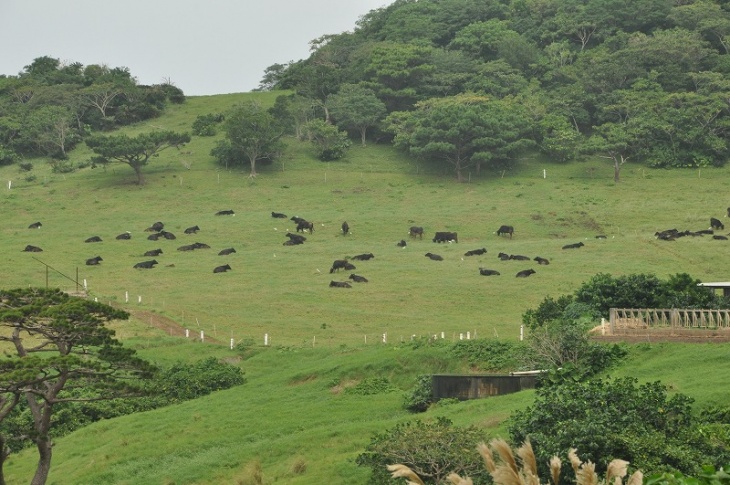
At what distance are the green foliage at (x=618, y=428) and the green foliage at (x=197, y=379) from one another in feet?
57.2

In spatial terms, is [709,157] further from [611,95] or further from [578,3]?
[578,3]

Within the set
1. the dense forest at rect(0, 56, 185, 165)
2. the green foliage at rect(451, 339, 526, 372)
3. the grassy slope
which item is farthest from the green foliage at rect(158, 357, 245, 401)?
the dense forest at rect(0, 56, 185, 165)

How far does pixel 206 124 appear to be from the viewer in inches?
4469

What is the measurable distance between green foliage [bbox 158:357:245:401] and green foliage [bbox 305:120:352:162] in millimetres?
58179

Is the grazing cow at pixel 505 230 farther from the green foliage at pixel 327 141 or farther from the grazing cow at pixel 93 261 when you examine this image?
the green foliage at pixel 327 141

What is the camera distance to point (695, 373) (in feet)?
112

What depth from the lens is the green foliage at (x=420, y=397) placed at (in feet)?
126

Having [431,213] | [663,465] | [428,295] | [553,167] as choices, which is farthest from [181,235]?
[663,465]

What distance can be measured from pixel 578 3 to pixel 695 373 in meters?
114

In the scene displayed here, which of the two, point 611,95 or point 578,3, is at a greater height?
point 578,3

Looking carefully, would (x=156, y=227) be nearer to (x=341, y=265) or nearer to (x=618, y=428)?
(x=341, y=265)

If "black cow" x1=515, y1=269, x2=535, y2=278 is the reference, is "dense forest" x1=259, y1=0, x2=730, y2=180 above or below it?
above

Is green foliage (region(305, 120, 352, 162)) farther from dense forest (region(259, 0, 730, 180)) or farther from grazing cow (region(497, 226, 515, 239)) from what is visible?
grazing cow (region(497, 226, 515, 239))

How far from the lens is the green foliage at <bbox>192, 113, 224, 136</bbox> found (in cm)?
11144
